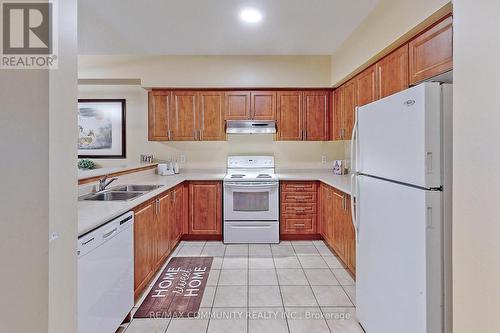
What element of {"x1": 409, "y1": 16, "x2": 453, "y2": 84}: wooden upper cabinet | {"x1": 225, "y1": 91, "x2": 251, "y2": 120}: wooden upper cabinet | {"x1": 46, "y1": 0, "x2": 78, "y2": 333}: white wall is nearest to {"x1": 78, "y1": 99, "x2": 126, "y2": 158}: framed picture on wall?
{"x1": 225, "y1": 91, "x2": 251, "y2": 120}: wooden upper cabinet

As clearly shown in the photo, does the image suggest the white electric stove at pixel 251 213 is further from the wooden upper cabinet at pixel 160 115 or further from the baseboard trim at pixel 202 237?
the wooden upper cabinet at pixel 160 115

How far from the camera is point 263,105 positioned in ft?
13.7

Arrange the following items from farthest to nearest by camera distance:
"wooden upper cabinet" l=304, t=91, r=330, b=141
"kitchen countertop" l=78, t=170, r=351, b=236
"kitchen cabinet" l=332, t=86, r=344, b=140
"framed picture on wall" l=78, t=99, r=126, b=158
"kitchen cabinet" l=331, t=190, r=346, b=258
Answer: "framed picture on wall" l=78, t=99, r=126, b=158, "wooden upper cabinet" l=304, t=91, r=330, b=141, "kitchen cabinet" l=332, t=86, r=344, b=140, "kitchen cabinet" l=331, t=190, r=346, b=258, "kitchen countertop" l=78, t=170, r=351, b=236

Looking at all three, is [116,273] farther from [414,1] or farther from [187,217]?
[414,1]

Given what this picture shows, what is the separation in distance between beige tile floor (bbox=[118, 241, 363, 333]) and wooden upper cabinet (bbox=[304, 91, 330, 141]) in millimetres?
1606

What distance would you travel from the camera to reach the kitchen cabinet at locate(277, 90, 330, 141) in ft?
13.7

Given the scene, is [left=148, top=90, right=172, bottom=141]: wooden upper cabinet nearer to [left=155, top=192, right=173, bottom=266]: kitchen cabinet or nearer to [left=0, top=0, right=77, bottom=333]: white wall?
[left=155, top=192, right=173, bottom=266]: kitchen cabinet

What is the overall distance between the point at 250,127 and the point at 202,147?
0.95 meters

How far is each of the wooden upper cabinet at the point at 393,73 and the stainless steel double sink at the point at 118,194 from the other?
237 cm
